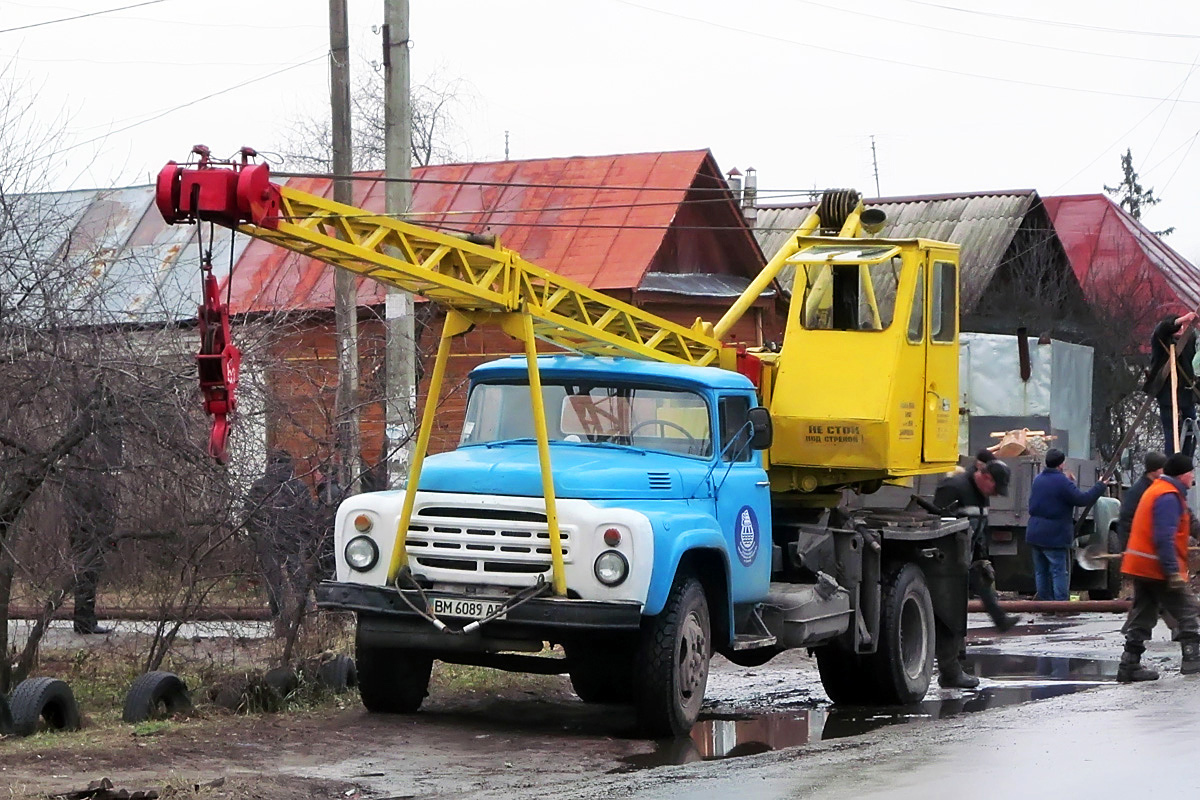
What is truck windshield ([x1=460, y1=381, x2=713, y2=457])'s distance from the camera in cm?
1145

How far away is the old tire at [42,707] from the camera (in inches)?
401

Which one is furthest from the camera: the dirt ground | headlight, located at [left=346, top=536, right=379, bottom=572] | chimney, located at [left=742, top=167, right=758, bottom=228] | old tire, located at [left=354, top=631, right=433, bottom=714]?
chimney, located at [left=742, top=167, right=758, bottom=228]

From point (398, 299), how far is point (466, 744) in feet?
20.7

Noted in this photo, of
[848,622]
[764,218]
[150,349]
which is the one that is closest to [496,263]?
[150,349]

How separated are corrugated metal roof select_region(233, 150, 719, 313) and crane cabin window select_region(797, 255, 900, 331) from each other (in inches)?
429

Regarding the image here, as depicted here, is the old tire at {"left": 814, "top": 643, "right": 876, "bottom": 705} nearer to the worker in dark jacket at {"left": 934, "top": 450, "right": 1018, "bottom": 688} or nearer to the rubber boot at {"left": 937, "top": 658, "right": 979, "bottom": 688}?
the rubber boot at {"left": 937, "top": 658, "right": 979, "bottom": 688}

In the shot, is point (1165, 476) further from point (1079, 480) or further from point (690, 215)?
point (690, 215)

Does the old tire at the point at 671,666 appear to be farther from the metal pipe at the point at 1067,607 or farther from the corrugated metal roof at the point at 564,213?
the corrugated metal roof at the point at 564,213

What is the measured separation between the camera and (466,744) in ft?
33.6

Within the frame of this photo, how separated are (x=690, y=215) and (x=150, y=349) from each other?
15.4 meters

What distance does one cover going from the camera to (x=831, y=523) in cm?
1296

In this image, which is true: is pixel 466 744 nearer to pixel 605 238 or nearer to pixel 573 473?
pixel 573 473

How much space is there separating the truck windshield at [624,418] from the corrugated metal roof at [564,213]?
498 inches

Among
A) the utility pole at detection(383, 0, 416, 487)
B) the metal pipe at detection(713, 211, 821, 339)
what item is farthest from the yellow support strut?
the metal pipe at detection(713, 211, 821, 339)
